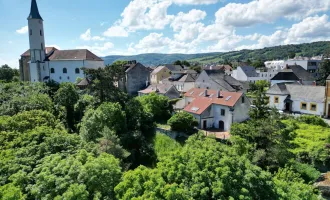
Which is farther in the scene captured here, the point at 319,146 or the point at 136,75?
the point at 136,75

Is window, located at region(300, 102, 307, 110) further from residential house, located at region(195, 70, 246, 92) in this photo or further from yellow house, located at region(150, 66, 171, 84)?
yellow house, located at region(150, 66, 171, 84)

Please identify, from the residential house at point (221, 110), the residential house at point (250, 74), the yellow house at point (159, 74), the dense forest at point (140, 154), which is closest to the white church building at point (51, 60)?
the dense forest at point (140, 154)

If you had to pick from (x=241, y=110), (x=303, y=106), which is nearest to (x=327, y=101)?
(x=303, y=106)

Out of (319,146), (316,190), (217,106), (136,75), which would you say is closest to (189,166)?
(316,190)

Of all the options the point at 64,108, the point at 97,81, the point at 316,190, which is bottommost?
the point at 316,190

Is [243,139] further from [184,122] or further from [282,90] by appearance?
[282,90]

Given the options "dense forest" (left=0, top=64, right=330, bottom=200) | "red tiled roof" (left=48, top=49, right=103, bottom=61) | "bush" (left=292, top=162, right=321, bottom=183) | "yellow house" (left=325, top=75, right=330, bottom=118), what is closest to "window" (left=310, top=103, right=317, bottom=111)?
"yellow house" (left=325, top=75, right=330, bottom=118)

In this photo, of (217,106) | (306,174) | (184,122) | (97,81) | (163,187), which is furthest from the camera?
(97,81)
